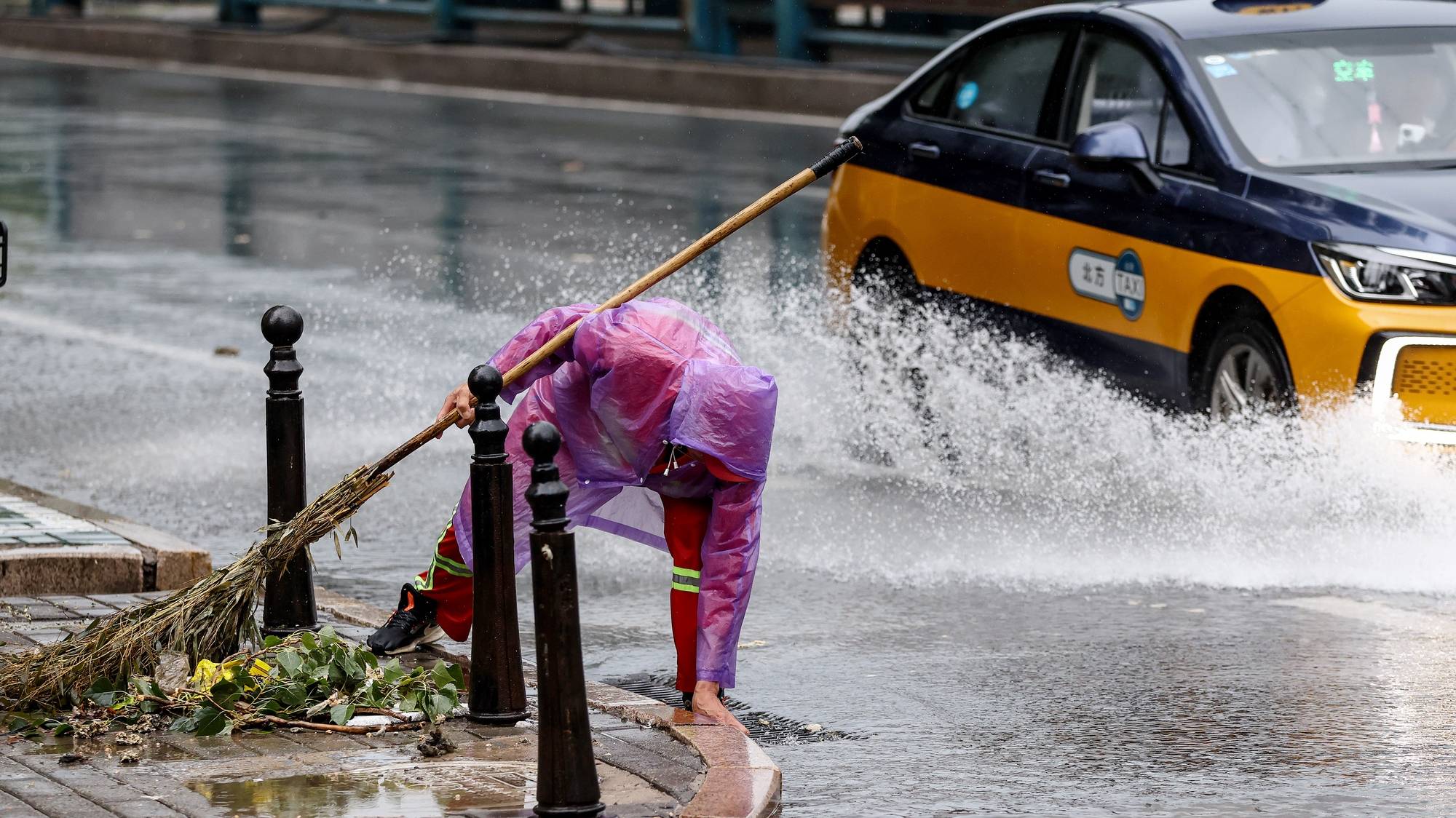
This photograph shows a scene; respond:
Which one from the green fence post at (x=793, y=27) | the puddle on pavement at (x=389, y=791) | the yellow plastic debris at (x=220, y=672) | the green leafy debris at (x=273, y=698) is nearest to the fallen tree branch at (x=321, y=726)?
the green leafy debris at (x=273, y=698)

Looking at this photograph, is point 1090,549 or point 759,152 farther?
point 759,152

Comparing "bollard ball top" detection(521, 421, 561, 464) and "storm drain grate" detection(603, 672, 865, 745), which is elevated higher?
"bollard ball top" detection(521, 421, 561, 464)

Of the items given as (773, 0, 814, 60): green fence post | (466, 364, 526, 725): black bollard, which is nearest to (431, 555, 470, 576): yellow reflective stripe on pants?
(466, 364, 526, 725): black bollard

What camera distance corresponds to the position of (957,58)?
1031 cm

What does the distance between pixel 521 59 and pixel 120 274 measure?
39.7 feet

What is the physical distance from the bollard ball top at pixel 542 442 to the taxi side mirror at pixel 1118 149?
4163 mm

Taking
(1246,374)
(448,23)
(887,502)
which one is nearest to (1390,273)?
(1246,374)

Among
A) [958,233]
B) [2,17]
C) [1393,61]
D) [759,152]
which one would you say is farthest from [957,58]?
[2,17]

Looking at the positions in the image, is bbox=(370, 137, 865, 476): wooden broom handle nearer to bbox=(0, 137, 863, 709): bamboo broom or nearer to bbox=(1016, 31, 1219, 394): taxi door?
bbox=(0, 137, 863, 709): bamboo broom

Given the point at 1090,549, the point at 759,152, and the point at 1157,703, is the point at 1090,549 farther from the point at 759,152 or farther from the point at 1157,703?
the point at 759,152

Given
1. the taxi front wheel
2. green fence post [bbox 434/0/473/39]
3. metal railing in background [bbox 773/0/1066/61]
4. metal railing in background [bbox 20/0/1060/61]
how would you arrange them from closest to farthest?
the taxi front wheel < metal railing in background [bbox 773/0/1066/61] < metal railing in background [bbox 20/0/1060/61] < green fence post [bbox 434/0/473/39]

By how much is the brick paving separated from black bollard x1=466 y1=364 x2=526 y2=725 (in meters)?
0.06

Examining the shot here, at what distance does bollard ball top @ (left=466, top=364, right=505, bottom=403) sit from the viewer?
5652mm

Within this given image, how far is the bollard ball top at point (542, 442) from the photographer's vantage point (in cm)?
507
